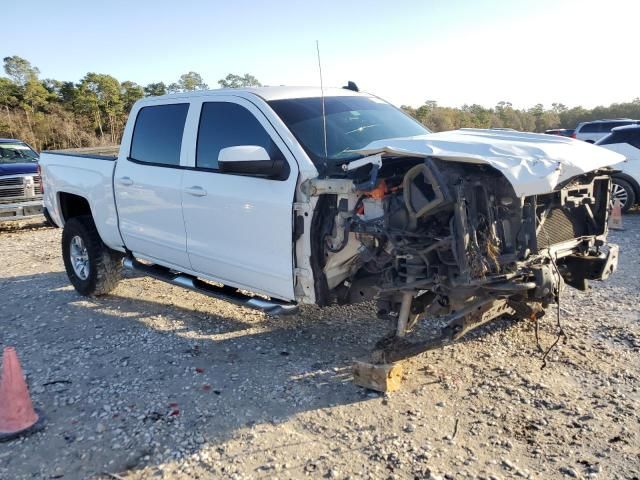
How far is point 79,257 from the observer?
6.87 m

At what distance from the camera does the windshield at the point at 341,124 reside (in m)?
4.45

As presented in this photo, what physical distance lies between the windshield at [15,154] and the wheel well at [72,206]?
22.5ft

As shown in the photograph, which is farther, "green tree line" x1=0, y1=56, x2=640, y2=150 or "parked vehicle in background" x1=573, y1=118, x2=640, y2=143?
"green tree line" x1=0, y1=56, x2=640, y2=150

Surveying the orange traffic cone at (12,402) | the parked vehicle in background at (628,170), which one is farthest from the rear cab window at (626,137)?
the orange traffic cone at (12,402)

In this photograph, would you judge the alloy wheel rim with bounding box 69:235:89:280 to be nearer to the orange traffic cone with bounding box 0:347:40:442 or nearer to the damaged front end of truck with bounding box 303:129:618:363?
the orange traffic cone with bounding box 0:347:40:442

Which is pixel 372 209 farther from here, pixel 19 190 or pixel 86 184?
pixel 19 190

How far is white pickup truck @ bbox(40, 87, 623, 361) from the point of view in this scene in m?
3.53

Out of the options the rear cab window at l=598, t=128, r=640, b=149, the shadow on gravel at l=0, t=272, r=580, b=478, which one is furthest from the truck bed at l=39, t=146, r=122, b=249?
the rear cab window at l=598, t=128, r=640, b=149

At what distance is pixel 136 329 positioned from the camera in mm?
5605

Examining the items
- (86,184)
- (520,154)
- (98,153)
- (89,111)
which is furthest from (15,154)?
(89,111)

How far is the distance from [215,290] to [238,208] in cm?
94

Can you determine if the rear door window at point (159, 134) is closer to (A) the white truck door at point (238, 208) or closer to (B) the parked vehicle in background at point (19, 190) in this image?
(A) the white truck door at point (238, 208)

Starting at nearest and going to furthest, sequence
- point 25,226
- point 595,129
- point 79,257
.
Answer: point 79,257 < point 25,226 < point 595,129

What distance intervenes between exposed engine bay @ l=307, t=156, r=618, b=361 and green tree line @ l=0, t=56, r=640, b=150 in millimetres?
23909
